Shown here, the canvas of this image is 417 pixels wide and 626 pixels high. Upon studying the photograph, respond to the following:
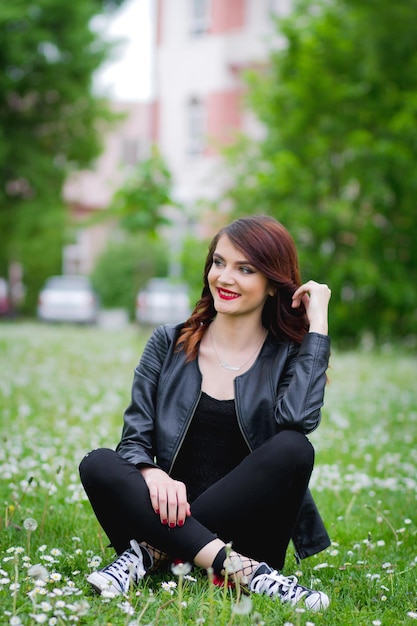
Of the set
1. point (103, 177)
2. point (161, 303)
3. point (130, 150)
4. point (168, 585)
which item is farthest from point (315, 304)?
point (130, 150)

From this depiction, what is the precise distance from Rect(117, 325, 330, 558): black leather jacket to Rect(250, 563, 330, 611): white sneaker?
386 millimetres

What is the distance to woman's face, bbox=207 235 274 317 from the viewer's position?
3.65 meters

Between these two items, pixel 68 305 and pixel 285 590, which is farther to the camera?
pixel 68 305

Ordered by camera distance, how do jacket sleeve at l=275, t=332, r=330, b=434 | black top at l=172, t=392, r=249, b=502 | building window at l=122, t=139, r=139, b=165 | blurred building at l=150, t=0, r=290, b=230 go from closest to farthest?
jacket sleeve at l=275, t=332, r=330, b=434, black top at l=172, t=392, r=249, b=502, blurred building at l=150, t=0, r=290, b=230, building window at l=122, t=139, r=139, b=165

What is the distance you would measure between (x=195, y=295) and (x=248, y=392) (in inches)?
480

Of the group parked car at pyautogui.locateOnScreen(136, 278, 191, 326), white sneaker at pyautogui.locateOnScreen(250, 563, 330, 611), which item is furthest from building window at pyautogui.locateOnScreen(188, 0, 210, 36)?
white sneaker at pyautogui.locateOnScreen(250, 563, 330, 611)

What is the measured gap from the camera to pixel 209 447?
3627mm

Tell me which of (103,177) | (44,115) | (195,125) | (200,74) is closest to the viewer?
(44,115)

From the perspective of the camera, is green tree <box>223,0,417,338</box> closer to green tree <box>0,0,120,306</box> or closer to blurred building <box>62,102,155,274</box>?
green tree <box>0,0,120,306</box>

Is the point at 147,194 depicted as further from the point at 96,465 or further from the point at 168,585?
the point at 168,585

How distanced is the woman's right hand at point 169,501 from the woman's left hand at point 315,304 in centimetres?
88

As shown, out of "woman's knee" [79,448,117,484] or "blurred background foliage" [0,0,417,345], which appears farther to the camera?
"blurred background foliage" [0,0,417,345]

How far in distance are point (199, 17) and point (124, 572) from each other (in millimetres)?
25070

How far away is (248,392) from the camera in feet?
11.8
